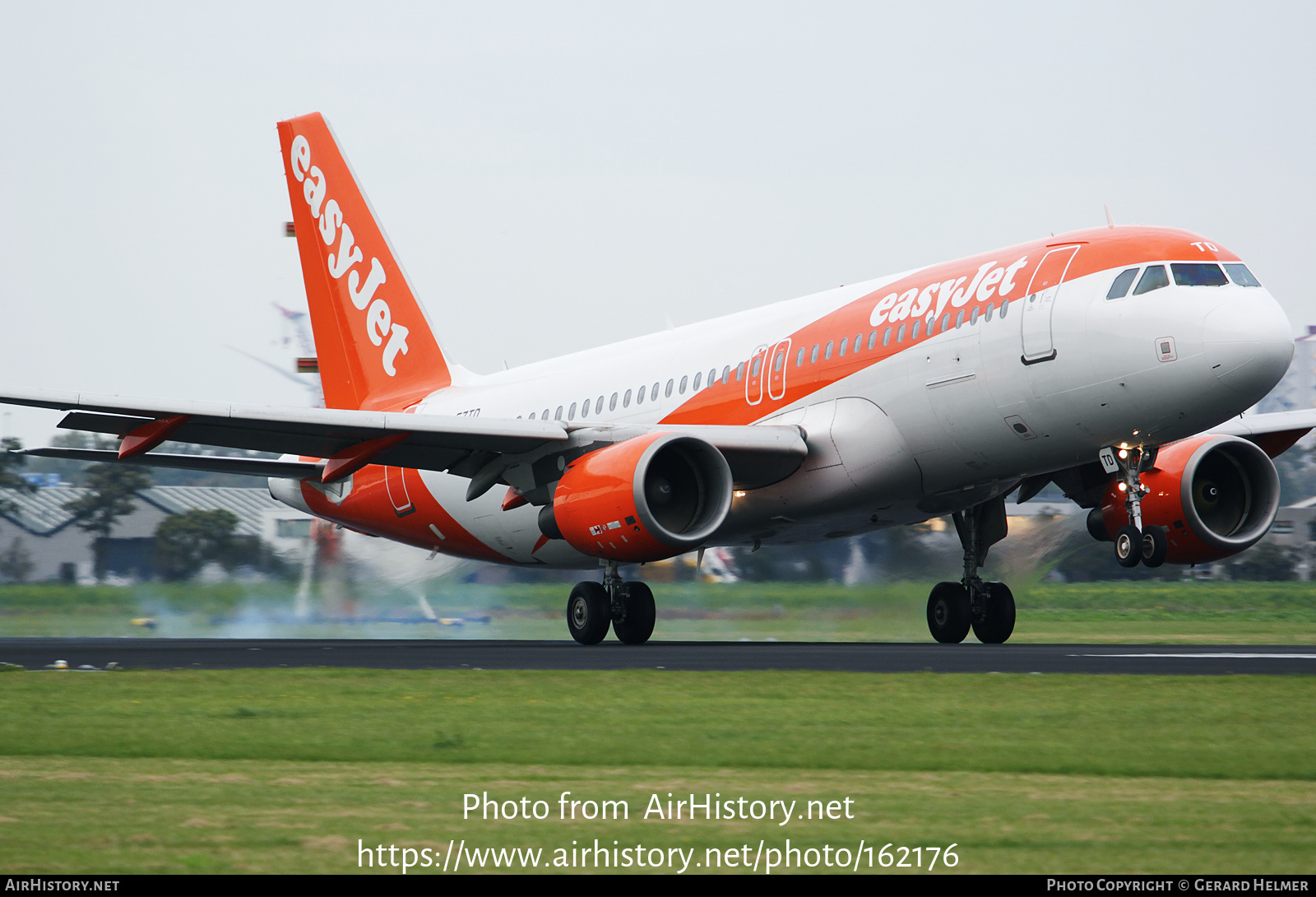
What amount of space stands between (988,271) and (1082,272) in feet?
4.57

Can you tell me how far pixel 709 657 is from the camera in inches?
686

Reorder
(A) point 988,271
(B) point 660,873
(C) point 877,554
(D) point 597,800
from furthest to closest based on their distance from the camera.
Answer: (C) point 877,554, (A) point 988,271, (D) point 597,800, (B) point 660,873

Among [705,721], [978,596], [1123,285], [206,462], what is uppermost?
[1123,285]

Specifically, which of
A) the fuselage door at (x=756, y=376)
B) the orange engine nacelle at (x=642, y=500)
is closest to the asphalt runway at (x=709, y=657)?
the orange engine nacelle at (x=642, y=500)

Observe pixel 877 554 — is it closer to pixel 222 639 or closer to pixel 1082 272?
pixel 1082 272

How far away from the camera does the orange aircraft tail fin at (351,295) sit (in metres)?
28.1

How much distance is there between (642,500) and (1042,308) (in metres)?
5.24

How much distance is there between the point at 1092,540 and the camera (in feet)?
81.0

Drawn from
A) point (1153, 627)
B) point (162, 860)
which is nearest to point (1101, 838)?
point (162, 860)

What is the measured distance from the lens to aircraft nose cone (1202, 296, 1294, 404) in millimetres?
16984

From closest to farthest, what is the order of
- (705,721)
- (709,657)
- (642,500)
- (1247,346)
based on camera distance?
(705,721)
(1247,346)
(709,657)
(642,500)

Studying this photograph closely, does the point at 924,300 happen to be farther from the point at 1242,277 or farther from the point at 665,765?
the point at 665,765

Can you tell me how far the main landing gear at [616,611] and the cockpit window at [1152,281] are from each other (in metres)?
8.18

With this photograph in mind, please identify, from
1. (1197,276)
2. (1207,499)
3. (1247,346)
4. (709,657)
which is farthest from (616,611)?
(1247,346)
